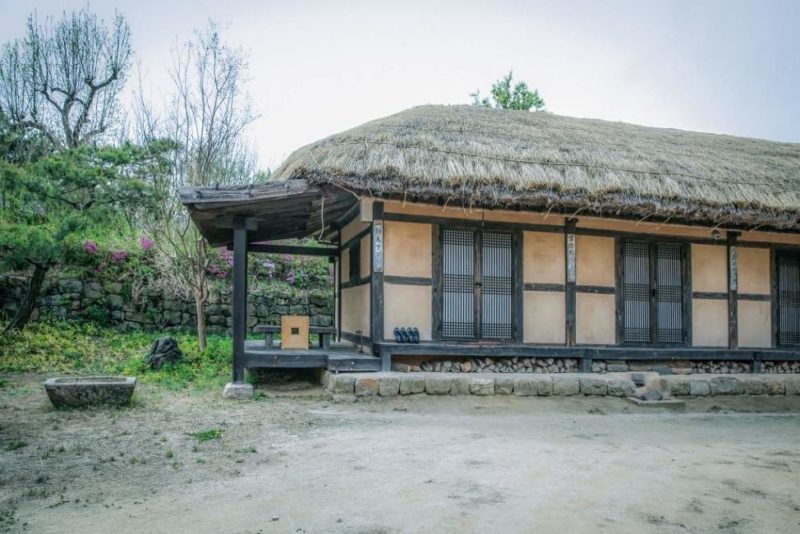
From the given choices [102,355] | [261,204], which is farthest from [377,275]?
[102,355]

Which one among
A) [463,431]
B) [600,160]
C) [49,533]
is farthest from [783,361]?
[49,533]

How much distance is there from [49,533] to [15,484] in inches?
45.8

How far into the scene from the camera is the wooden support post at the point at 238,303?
7895mm

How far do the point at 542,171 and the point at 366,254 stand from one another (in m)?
3.00

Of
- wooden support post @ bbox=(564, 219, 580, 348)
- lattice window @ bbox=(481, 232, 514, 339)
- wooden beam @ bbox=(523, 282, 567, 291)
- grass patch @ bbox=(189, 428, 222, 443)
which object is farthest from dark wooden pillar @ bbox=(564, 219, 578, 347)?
grass patch @ bbox=(189, 428, 222, 443)

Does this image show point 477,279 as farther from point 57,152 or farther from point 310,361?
point 57,152

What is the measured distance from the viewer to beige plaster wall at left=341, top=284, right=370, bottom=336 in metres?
9.34

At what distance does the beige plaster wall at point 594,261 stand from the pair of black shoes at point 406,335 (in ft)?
9.15

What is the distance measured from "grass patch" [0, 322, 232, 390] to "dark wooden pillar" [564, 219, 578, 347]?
5383 mm

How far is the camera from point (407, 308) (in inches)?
337

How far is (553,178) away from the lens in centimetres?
840

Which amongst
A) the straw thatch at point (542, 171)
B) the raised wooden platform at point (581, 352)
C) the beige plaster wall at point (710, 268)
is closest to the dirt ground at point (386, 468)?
the raised wooden platform at point (581, 352)

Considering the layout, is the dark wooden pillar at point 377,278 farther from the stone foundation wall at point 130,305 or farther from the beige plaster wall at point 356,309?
Result: the stone foundation wall at point 130,305

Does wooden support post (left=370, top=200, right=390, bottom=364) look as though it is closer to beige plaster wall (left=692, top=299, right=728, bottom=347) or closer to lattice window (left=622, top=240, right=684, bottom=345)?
lattice window (left=622, top=240, right=684, bottom=345)
